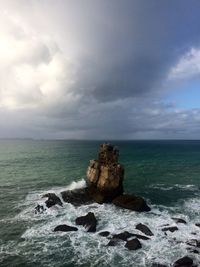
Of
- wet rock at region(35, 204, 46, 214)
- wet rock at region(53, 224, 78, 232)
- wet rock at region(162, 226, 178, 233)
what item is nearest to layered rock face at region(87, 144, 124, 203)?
wet rock at region(35, 204, 46, 214)

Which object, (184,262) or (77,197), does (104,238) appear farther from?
(77,197)

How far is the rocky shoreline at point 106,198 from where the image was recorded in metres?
39.2

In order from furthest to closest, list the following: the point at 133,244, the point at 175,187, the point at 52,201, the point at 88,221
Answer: the point at 175,187
the point at 52,201
the point at 88,221
the point at 133,244

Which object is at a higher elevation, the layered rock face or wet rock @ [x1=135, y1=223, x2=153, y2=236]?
the layered rock face

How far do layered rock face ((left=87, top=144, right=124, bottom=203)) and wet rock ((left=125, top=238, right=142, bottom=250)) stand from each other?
54.8 ft

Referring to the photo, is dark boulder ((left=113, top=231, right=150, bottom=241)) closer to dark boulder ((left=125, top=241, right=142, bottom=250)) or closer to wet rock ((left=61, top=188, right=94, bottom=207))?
dark boulder ((left=125, top=241, right=142, bottom=250))

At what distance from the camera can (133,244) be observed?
3572 centimetres

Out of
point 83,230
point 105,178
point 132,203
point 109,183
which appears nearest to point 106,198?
point 109,183

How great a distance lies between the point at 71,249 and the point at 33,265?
18.5 feet

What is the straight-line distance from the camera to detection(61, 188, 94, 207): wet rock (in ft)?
174

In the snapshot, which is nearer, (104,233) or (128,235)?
(128,235)

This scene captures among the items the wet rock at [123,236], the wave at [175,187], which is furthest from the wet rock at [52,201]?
the wave at [175,187]

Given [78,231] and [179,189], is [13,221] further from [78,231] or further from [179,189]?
[179,189]

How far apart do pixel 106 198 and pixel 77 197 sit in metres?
6.20
